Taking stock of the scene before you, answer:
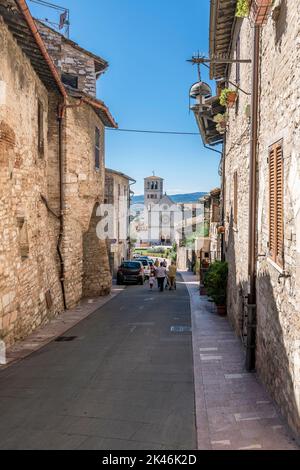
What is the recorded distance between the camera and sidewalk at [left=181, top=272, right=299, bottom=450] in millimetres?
4887

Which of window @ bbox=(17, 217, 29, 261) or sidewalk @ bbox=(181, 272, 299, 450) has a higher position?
window @ bbox=(17, 217, 29, 261)

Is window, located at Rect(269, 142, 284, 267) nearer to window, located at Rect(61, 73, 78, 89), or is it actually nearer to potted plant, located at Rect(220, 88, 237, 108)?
potted plant, located at Rect(220, 88, 237, 108)

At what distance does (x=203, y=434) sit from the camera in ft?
16.6

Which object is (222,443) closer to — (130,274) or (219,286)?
(219,286)

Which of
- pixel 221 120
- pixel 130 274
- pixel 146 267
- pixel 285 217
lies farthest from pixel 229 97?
pixel 146 267

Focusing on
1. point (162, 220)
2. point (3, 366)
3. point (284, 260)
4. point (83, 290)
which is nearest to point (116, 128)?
point (83, 290)

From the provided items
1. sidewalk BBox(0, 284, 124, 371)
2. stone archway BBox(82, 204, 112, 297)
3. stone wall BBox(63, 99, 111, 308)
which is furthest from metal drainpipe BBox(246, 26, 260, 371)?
stone archway BBox(82, 204, 112, 297)

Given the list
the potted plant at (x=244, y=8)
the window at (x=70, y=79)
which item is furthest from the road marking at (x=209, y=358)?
the window at (x=70, y=79)

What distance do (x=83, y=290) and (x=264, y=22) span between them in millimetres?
13221

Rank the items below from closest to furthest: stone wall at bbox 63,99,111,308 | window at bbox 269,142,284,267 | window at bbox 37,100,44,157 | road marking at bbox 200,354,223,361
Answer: window at bbox 269,142,284,267 < road marking at bbox 200,354,223,361 < window at bbox 37,100,44,157 < stone wall at bbox 63,99,111,308

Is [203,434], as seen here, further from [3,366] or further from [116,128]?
[116,128]

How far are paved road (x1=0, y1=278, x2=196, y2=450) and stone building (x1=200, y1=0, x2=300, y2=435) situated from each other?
4.11 feet

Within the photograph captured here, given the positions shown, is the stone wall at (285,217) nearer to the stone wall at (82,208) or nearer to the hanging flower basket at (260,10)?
the hanging flower basket at (260,10)

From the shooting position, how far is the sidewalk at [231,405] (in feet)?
16.0
